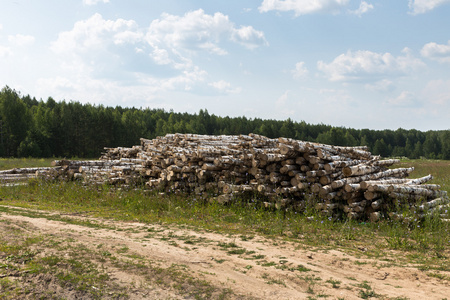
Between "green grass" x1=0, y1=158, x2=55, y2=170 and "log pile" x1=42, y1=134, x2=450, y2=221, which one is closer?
"log pile" x1=42, y1=134, x2=450, y2=221

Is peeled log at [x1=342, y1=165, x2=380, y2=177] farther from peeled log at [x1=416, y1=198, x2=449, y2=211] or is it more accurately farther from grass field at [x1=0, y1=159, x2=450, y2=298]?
peeled log at [x1=416, y1=198, x2=449, y2=211]

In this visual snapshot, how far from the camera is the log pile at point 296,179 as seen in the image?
9820 mm

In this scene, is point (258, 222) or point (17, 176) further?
point (17, 176)

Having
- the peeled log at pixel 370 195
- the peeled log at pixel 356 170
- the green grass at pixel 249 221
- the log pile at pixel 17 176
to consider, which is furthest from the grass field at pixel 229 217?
the log pile at pixel 17 176

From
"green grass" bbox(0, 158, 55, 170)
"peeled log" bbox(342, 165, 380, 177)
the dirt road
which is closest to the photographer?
the dirt road

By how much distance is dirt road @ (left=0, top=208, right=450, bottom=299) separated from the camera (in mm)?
4834

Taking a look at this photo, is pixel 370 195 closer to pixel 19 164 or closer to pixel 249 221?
pixel 249 221

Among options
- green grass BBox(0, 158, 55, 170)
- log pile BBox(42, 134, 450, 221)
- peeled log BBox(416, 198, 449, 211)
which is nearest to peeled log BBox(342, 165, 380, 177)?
log pile BBox(42, 134, 450, 221)

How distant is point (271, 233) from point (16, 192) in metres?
13.0

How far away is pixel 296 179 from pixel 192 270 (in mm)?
6063

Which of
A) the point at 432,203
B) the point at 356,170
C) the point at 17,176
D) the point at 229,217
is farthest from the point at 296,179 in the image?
the point at 17,176

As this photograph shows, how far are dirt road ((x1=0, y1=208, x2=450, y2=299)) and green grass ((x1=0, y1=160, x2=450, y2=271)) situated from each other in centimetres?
51

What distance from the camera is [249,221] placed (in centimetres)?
973

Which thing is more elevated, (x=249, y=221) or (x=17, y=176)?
(x=249, y=221)
